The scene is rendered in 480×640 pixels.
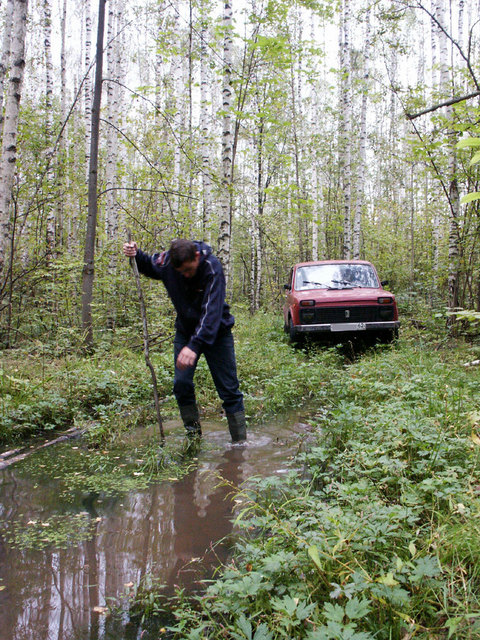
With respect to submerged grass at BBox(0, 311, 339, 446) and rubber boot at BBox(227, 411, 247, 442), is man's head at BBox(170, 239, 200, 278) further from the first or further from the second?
submerged grass at BBox(0, 311, 339, 446)

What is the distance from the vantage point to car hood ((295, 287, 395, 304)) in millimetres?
7686

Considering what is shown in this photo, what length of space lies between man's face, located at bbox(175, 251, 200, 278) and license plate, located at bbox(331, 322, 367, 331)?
446cm

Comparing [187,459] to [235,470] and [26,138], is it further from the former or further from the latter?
[26,138]

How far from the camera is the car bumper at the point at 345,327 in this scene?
24.9 ft

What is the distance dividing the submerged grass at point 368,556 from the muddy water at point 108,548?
0.24 metres

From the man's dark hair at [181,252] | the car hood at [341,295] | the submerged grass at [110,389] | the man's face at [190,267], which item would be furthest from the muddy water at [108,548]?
the car hood at [341,295]

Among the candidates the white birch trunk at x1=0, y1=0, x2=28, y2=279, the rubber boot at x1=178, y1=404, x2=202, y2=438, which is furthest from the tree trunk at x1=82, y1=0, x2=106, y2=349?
the rubber boot at x1=178, y1=404, x2=202, y2=438

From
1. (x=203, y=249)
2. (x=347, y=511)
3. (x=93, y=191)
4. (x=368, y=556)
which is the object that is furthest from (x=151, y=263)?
(x=93, y=191)

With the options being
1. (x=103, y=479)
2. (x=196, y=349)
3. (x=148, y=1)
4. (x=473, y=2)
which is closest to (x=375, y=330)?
(x=196, y=349)

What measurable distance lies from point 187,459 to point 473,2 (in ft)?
86.8

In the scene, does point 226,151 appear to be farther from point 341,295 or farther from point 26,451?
point 26,451

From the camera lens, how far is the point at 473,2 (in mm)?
20781

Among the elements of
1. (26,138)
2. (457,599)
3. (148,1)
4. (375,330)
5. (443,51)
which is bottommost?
(457,599)

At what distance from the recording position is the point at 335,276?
28.8 ft
